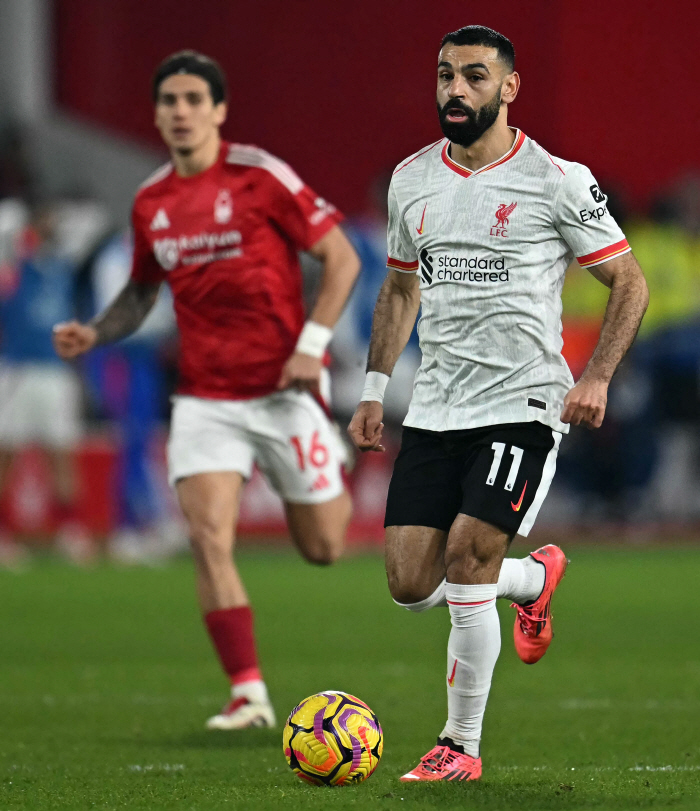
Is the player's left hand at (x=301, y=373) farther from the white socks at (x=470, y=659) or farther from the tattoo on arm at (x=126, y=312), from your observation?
the white socks at (x=470, y=659)

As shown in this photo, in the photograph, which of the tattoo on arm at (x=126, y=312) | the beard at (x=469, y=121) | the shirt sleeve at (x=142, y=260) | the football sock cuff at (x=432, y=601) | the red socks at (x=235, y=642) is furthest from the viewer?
the tattoo on arm at (x=126, y=312)

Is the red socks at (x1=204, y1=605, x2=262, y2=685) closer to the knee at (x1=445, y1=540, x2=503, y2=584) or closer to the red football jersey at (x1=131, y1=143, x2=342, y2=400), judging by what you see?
the red football jersey at (x1=131, y1=143, x2=342, y2=400)

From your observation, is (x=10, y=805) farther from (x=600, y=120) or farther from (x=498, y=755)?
(x=600, y=120)

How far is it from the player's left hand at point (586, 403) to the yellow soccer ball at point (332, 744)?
1.12 m

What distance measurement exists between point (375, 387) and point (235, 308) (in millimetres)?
1422

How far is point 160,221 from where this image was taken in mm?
6641

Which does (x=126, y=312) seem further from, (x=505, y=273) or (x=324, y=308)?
(x=505, y=273)

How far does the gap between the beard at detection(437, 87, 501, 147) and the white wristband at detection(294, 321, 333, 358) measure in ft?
5.09

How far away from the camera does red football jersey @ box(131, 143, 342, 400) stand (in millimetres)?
6551

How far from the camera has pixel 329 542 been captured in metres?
6.68

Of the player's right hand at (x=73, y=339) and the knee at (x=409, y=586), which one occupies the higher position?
the player's right hand at (x=73, y=339)

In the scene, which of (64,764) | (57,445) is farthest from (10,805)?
(57,445)

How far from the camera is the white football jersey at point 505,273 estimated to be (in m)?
4.91

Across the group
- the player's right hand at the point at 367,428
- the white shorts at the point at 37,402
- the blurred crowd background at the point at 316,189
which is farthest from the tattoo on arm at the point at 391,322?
the white shorts at the point at 37,402
